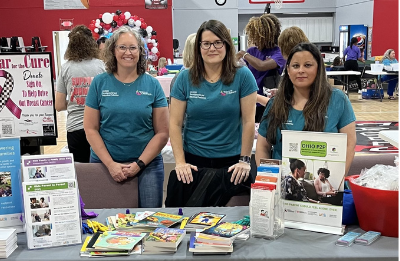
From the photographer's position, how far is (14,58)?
97.3 inches

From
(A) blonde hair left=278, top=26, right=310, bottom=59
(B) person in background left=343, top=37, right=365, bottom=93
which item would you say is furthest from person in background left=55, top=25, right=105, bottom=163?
(B) person in background left=343, top=37, right=365, bottom=93

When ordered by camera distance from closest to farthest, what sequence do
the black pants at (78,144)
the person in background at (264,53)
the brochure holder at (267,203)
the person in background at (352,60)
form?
Result: the brochure holder at (267,203) → the black pants at (78,144) → the person in background at (264,53) → the person in background at (352,60)

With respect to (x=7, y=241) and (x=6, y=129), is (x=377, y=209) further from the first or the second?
(x=6, y=129)

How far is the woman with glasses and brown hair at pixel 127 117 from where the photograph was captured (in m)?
2.46

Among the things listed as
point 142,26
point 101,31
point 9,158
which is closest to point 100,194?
point 9,158

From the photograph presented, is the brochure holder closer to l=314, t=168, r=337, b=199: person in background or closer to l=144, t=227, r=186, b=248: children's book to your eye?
l=314, t=168, r=337, b=199: person in background

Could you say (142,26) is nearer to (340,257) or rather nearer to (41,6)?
(41,6)

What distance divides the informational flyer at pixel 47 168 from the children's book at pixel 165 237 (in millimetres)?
383

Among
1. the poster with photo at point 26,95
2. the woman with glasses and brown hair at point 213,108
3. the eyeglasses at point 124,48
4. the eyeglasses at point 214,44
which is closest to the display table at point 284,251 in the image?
the woman with glasses and brown hair at point 213,108

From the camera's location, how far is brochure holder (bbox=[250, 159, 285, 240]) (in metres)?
1.63

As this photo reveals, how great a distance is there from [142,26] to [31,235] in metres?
8.90

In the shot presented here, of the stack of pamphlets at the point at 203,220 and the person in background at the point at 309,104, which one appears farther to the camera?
the person in background at the point at 309,104

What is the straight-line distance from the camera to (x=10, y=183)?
5.65 feet

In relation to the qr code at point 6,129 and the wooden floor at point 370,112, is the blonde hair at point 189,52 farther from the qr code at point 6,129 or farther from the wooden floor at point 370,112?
the wooden floor at point 370,112
